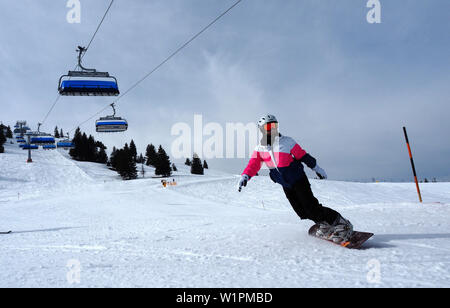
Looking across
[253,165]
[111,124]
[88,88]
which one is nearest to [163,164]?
[111,124]

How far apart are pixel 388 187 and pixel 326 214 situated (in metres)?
39.4

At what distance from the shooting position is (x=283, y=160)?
3660mm

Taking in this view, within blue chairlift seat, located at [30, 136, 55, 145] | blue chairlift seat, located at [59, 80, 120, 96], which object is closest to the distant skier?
blue chairlift seat, located at [59, 80, 120, 96]

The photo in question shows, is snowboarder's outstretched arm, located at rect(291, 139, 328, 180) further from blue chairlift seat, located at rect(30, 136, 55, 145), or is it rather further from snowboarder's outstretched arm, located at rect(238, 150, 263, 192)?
blue chairlift seat, located at rect(30, 136, 55, 145)

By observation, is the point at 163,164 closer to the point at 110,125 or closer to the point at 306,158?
the point at 110,125

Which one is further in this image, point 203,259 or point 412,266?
point 203,259

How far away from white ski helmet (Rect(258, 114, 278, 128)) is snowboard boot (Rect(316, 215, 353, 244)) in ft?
5.32

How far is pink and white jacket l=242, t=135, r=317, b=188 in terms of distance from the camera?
363cm

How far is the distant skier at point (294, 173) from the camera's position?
139 inches

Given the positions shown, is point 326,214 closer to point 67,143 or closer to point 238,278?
point 238,278

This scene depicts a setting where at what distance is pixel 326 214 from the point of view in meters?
3.57

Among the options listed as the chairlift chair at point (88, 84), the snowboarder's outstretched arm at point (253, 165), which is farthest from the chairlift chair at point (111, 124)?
the snowboarder's outstretched arm at point (253, 165)

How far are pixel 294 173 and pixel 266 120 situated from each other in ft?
2.93
